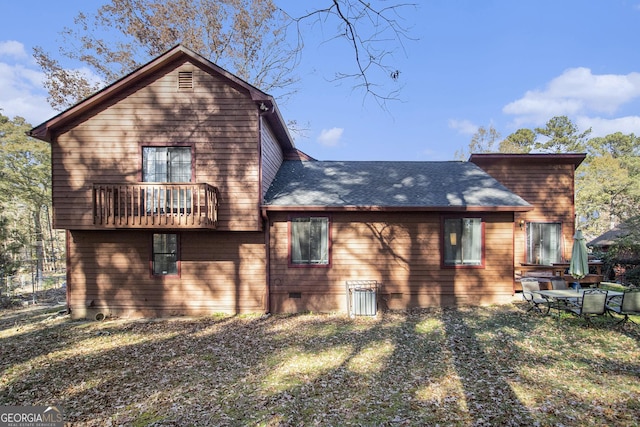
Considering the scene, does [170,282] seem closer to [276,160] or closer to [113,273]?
[113,273]

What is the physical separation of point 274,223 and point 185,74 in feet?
16.7

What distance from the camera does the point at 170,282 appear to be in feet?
33.5

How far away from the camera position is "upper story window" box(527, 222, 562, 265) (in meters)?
13.4

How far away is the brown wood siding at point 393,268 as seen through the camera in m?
10.3

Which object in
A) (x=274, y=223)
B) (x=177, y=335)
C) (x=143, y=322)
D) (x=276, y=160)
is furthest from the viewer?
(x=276, y=160)

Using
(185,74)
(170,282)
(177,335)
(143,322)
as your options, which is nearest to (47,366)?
(177,335)

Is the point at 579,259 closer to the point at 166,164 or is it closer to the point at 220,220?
the point at 220,220

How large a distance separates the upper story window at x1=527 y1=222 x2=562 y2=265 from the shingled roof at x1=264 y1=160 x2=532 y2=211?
11.3ft

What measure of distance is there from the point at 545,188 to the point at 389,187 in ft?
23.4

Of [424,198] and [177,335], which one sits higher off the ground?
[424,198]

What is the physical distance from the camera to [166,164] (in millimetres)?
9898

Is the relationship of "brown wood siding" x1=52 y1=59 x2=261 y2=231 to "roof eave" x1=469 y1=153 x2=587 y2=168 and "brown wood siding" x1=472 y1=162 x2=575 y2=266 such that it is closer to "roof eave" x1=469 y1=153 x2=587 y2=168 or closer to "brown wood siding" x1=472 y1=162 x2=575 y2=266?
"roof eave" x1=469 y1=153 x2=587 y2=168

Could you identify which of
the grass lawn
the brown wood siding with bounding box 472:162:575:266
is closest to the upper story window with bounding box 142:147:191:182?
the grass lawn

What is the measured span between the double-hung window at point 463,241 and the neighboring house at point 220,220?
0.04 metres
